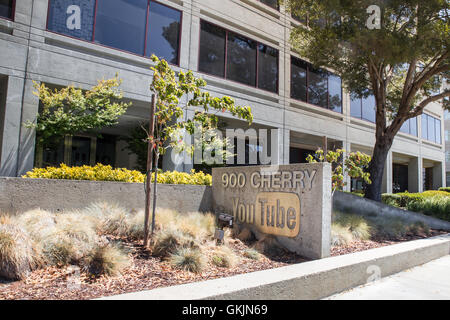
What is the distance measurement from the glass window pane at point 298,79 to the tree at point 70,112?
956 centimetres

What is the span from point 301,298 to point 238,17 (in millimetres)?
12819

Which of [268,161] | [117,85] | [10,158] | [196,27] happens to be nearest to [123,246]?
[10,158]

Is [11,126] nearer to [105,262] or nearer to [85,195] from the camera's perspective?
[85,195]

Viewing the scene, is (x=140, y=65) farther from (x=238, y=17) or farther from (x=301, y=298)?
(x=301, y=298)

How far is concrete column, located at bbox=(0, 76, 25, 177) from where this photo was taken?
8695 millimetres

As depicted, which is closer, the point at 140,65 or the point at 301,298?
the point at 301,298

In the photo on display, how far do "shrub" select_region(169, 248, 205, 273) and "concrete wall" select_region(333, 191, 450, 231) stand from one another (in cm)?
657

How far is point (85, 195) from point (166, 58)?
684 centimetres

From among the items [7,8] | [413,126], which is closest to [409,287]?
[7,8]

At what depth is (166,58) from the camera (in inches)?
467

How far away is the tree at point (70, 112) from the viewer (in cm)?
886

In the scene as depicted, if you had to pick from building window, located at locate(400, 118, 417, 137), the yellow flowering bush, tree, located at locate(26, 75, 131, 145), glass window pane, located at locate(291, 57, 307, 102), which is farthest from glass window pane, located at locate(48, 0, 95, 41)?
building window, located at locate(400, 118, 417, 137)

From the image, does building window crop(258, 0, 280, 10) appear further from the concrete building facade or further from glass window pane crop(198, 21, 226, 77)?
glass window pane crop(198, 21, 226, 77)
